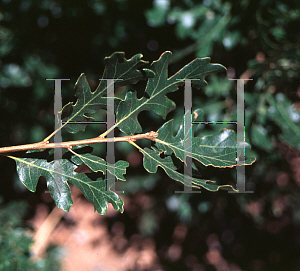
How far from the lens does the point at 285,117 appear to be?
1083 millimetres

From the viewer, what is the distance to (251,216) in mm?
1581

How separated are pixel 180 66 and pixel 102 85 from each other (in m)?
0.99

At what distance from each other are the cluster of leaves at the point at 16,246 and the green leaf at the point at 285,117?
45.5 inches

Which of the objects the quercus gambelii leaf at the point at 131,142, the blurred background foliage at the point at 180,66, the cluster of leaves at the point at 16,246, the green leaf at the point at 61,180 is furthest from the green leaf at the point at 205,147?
the cluster of leaves at the point at 16,246

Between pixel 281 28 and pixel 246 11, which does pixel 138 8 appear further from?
pixel 281 28

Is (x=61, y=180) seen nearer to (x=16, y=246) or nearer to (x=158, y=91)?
(x=158, y=91)

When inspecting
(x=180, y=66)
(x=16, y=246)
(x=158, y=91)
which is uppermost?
(x=180, y=66)

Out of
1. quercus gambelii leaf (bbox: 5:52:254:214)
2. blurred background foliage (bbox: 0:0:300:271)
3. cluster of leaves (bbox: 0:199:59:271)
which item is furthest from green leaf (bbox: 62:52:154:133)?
cluster of leaves (bbox: 0:199:59:271)

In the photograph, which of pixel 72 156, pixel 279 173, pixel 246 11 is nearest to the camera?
pixel 72 156

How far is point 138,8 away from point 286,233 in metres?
2.01

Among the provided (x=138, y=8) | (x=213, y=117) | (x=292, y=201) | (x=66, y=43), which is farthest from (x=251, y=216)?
(x=66, y=43)

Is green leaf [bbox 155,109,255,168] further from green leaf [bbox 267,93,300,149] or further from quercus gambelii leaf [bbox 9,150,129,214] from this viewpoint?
green leaf [bbox 267,93,300,149]

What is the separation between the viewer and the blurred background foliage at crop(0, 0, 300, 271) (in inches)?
42.7

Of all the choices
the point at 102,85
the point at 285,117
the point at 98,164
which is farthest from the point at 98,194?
the point at 285,117
